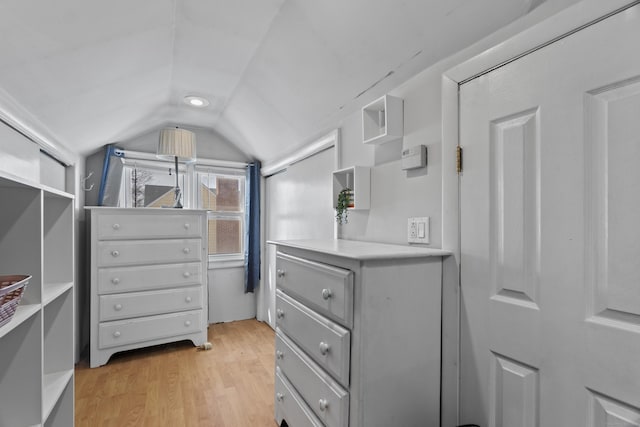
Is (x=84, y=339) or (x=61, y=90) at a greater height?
(x=61, y=90)

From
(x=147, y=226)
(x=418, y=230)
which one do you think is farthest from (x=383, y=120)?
(x=147, y=226)

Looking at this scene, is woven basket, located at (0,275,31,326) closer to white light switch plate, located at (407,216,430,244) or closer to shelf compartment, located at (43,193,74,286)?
shelf compartment, located at (43,193,74,286)

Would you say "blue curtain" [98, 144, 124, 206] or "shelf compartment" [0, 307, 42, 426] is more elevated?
"blue curtain" [98, 144, 124, 206]

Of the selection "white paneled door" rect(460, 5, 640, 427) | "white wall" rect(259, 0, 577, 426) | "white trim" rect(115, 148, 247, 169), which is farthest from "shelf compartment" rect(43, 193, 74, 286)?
"white trim" rect(115, 148, 247, 169)

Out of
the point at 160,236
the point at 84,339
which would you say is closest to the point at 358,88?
the point at 160,236

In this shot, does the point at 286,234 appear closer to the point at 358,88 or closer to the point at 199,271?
the point at 199,271

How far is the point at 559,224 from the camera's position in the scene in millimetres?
953

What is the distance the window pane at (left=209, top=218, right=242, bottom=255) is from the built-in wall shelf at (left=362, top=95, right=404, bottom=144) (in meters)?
2.64

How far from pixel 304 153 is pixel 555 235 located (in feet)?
6.41

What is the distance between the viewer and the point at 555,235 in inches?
37.9

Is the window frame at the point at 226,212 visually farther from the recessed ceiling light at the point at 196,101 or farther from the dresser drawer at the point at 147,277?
the recessed ceiling light at the point at 196,101

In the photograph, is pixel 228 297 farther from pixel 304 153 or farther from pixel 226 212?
pixel 304 153

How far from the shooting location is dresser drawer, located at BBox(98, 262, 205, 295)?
267cm

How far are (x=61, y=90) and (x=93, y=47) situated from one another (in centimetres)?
38
